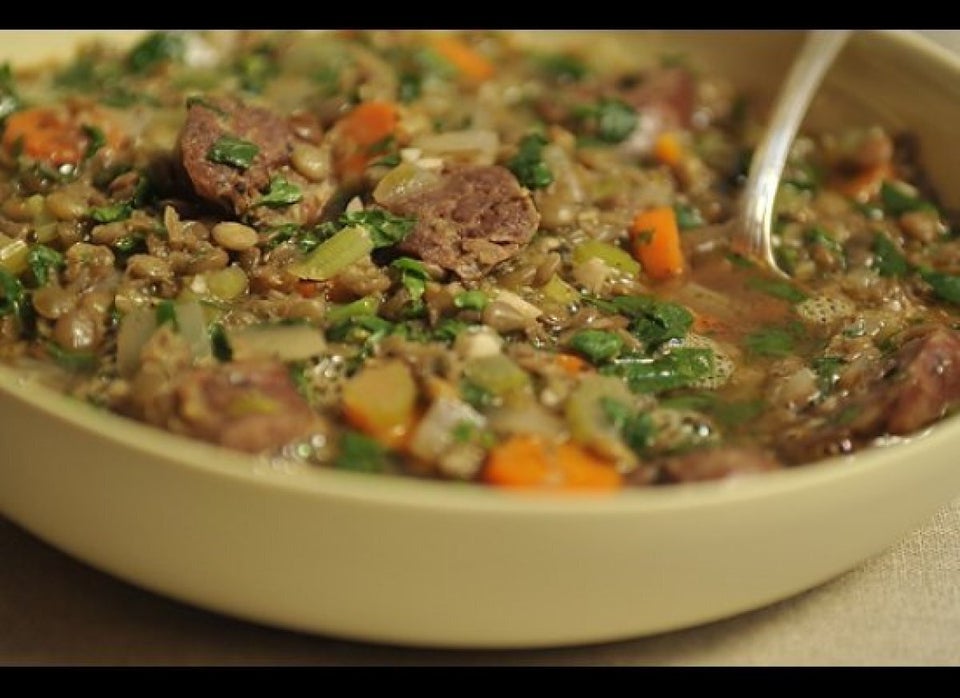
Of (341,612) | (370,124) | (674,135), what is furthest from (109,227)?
(674,135)

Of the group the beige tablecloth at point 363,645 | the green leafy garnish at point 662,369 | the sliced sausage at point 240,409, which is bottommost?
the beige tablecloth at point 363,645

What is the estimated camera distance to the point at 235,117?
4461 millimetres

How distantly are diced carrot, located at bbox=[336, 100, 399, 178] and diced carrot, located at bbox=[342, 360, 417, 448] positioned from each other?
1271 millimetres

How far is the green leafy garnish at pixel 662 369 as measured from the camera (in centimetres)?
382

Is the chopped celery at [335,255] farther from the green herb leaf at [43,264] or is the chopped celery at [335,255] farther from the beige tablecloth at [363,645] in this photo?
the beige tablecloth at [363,645]

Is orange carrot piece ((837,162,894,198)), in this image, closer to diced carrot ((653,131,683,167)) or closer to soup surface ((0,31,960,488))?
soup surface ((0,31,960,488))

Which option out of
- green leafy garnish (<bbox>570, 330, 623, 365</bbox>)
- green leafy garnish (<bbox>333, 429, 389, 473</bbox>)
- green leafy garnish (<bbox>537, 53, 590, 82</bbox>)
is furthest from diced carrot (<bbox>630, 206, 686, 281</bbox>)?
green leafy garnish (<bbox>333, 429, 389, 473</bbox>)

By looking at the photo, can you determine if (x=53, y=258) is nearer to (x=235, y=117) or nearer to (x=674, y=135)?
(x=235, y=117)

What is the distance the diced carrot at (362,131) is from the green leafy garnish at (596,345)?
1123 millimetres

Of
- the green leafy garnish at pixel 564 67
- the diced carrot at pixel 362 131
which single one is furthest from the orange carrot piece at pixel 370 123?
the green leafy garnish at pixel 564 67

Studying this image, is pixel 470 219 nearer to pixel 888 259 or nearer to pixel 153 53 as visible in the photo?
pixel 888 259

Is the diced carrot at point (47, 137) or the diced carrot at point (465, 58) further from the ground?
the diced carrot at point (47, 137)

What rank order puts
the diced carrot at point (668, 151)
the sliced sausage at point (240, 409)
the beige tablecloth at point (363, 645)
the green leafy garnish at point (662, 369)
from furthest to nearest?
the diced carrot at point (668, 151) → the green leafy garnish at point (662, 369) → the beige tablecloth at point (363, 645) → the sliced sausage at point (240, 409)

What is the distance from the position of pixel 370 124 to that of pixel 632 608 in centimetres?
229
